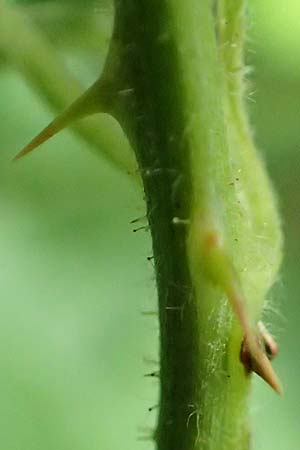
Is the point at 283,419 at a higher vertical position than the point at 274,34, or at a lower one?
lower

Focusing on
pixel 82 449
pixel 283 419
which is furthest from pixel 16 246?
pixel 283 419

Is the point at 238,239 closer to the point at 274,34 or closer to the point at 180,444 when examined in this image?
the point at 180,444

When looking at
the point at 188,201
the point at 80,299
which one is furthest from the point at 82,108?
the point at 80,299

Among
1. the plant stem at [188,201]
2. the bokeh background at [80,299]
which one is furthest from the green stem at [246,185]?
the bokeh background at [80,299]

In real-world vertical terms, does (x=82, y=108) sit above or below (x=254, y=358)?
above

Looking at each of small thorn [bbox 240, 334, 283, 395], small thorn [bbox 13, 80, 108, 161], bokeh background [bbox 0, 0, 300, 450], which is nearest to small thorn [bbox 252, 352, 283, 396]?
small thorn [bbox 240, 334, 283, 395]

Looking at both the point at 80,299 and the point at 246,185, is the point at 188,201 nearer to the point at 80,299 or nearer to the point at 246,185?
the point at 246,185

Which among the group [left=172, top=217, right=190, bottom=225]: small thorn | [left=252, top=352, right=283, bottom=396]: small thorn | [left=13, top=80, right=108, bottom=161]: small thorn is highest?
[left=13, top=80, right=108, bottom=161]: small thorn

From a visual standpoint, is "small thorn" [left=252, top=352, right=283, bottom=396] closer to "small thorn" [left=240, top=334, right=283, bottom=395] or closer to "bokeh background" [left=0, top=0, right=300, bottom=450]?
"small thorn" [left=240, top=334, right=283, bottom=395]

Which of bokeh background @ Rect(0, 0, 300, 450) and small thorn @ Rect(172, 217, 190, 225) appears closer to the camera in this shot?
small thorn @ Rect(172, 217, 190, 225)
